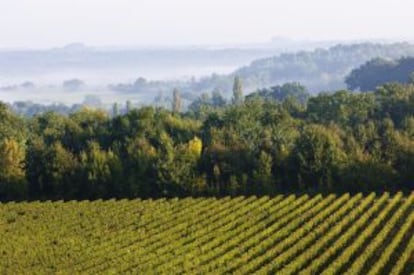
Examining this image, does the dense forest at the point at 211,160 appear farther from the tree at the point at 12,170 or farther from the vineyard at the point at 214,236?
the vineyard at the point at 214,236

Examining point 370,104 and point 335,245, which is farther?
point 370,104

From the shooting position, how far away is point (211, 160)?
196 ft

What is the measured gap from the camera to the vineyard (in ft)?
105

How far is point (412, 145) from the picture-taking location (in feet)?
187

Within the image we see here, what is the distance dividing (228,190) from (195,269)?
79.2 feet

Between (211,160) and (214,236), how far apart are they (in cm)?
2276

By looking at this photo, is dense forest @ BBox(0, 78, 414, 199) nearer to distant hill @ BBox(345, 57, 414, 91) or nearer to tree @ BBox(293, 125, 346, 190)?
tree @ BBox(293, 125, 346, 190)

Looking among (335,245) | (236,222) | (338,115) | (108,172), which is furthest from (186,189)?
(338,115)

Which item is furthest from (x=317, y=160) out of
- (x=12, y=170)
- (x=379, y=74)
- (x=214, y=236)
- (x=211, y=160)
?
(x=379, y=74)

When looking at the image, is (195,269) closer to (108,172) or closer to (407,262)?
(407,262)

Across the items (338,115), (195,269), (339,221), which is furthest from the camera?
(338,115)

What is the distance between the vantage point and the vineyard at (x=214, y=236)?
105 ft

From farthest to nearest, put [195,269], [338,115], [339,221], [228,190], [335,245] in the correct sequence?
[338,115]
[228,190]
[339,221]
[335,245]
[195,269]

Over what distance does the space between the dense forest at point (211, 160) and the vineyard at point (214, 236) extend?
8.64 m
